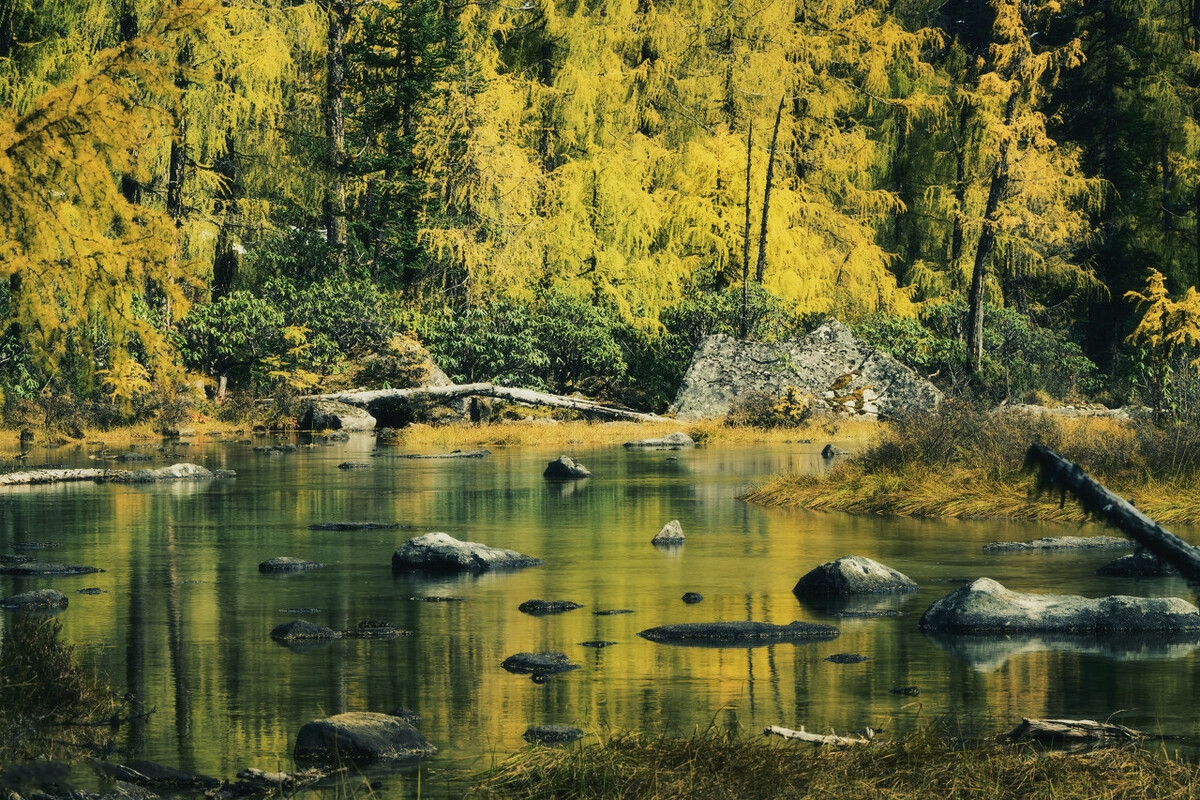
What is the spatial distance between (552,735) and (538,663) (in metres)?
2.33

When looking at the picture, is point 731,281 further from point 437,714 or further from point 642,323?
point 437,714

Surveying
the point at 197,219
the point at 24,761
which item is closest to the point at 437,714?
the point at 24,761

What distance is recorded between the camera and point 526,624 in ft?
43.4

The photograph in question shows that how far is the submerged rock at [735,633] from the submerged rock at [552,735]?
3.37 m

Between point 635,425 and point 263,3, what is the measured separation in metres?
17.8

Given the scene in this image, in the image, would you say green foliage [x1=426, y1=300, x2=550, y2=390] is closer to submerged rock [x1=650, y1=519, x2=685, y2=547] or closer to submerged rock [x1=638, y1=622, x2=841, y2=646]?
submerged rock [x1=650, y1=519, x2=685, y2=547]

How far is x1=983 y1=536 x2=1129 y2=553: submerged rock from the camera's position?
18.2 metres

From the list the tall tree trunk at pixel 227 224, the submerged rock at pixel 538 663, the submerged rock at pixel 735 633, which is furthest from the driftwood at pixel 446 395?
the submerged rock at pixel 538 663

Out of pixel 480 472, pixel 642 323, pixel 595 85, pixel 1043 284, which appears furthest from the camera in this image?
pixel 1043 284

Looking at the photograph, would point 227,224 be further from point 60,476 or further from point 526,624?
point 526,624

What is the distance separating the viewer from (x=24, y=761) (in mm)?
8172

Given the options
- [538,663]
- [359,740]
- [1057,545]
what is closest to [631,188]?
[1057,545]

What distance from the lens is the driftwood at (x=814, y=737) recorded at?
8.25 metres

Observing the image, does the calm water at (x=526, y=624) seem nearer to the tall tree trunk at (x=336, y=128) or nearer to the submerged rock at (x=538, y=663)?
the submerged rock at (x=538, y=663)
